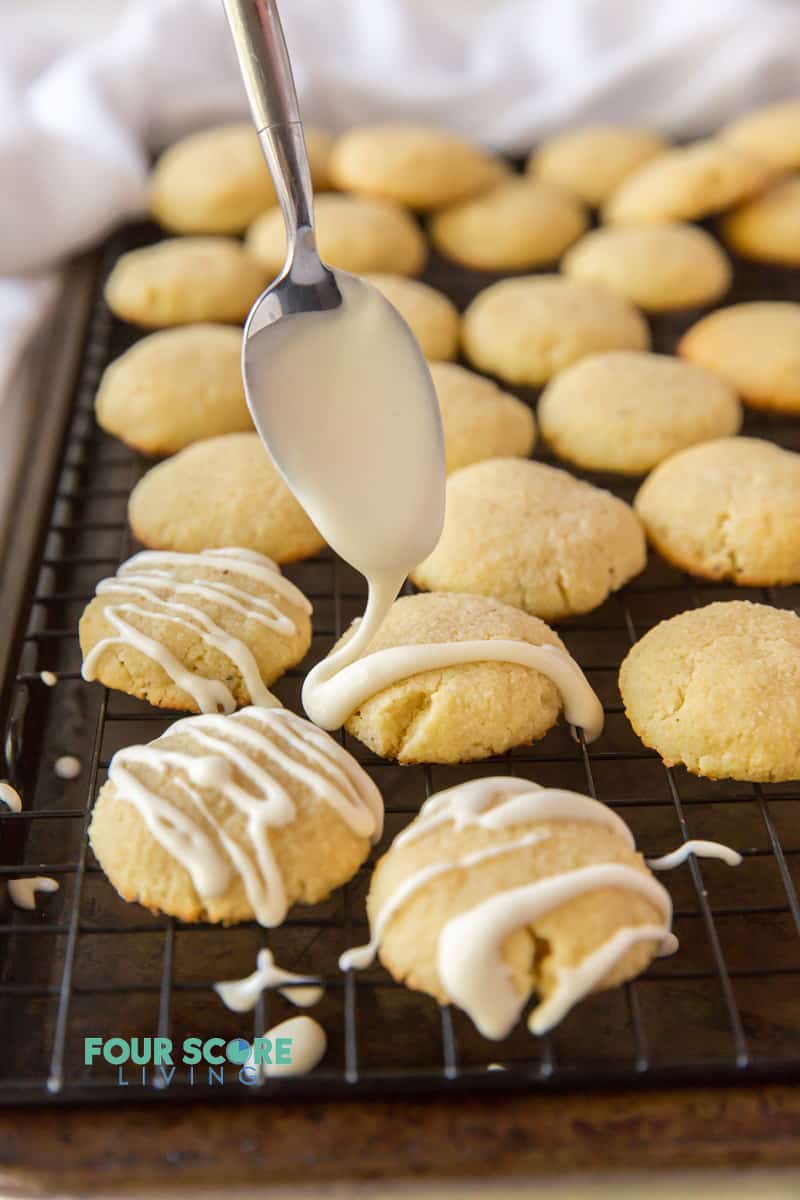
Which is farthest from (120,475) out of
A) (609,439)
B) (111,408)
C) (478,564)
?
(609,439)

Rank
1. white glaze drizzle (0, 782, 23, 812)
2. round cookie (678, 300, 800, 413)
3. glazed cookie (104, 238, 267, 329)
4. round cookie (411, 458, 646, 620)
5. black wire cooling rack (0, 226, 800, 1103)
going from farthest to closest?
glazed cookie (104, 238, 267, 329), round cookie (678, 300, 800, 413), round cookie (411, 458, 646, 620), white glaze drizzle (0, 782, 23, 812), black wire cooling rack (0, 226, 800, 1103)

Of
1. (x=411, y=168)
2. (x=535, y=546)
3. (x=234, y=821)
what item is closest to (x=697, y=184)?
(x=411, y=168)

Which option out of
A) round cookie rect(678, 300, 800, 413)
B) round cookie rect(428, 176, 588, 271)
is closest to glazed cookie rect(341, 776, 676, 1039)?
round cookie rect(678, 300, 800, 413)

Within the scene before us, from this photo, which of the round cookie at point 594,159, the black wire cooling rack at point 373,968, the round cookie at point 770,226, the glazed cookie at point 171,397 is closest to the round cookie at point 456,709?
the black wire cooling rack at point 373,968

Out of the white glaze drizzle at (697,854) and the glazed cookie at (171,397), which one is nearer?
the white glaze drizzle at (697,854)

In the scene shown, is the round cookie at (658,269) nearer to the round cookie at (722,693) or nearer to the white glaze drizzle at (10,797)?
the round cookie at (722,693)

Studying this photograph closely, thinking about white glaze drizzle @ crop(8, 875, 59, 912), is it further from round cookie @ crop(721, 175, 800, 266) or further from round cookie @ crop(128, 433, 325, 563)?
round cookie @ crop(721, 175, 800, 266)
